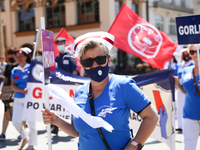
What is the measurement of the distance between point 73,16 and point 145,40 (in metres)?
23.4

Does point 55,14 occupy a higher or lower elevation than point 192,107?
higher

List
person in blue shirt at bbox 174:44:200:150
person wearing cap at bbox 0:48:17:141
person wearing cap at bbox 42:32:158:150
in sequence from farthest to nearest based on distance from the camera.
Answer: person wearing cap at bbox 0:48:17:141 < person in blue shirt at bbox 174:44:200:150 < person wearing cap at bbox 42:32:158:150

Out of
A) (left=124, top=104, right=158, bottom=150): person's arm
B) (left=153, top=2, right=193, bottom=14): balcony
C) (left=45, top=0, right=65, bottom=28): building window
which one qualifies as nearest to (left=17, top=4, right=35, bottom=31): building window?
(left=45, top=0, right=65, bottom=28): building window

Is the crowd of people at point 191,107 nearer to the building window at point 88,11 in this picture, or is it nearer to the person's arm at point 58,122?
the person's arm at point 58,122

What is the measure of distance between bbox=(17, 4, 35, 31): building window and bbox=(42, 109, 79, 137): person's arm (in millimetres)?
30413

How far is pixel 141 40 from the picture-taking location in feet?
23.8

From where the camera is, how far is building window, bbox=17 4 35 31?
106 ft

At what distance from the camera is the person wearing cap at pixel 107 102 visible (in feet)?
7.96

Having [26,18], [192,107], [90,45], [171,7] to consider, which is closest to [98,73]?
[90,45]

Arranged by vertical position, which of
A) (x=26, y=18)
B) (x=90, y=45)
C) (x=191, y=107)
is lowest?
(x=191, y=107)

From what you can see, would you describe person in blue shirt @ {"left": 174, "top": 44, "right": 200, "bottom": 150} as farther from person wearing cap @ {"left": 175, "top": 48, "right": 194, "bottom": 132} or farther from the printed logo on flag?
person wearing cap @ {"left": 175, "top": 48, "right": 194, "bottom": 132}

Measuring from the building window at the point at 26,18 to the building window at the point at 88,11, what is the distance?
16.6 ft

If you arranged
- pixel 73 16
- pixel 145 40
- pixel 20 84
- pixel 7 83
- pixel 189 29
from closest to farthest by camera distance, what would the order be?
pixel 189 29, pixel 20 84, pixel 145 40, pixel 7 83, pixel 73 16

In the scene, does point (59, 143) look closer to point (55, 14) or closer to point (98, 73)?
Result: point (98, 73)
